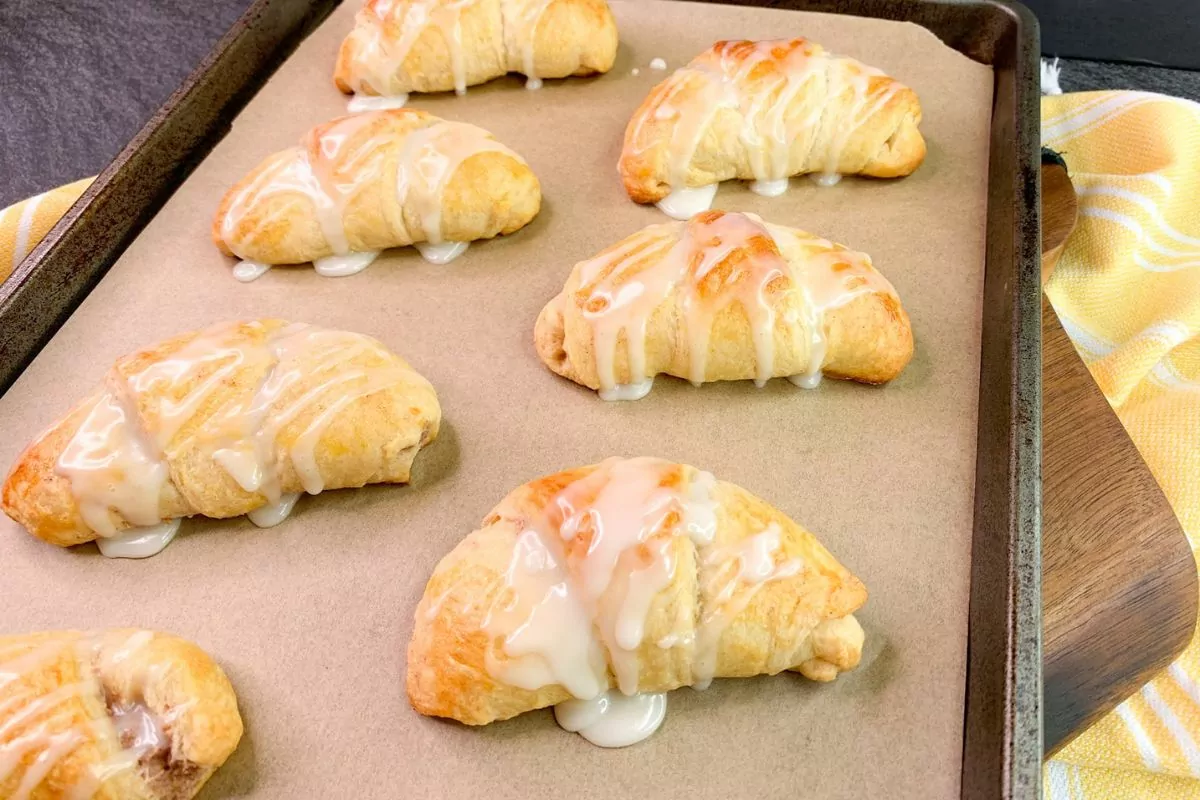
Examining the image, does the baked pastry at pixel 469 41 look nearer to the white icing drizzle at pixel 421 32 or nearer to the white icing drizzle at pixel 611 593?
the white icing drizzle at pixel 421 32

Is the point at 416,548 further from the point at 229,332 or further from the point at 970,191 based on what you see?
the point at 970,191

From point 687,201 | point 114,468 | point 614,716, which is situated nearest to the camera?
point 614,716

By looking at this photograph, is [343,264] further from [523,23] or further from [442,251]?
[523,23]

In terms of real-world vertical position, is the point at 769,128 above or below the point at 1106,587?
above

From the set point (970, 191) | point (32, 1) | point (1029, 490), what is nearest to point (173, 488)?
point (1029, 490)

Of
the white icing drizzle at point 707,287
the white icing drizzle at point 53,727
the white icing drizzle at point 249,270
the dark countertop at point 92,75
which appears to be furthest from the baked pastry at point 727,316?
the dark countertop at point 92,75

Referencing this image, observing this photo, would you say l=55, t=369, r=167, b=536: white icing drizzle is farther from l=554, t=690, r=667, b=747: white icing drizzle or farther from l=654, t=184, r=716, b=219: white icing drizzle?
l=654, t=184, r=716, b=219: white icing drizzle

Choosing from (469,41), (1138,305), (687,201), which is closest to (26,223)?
(469,41)
